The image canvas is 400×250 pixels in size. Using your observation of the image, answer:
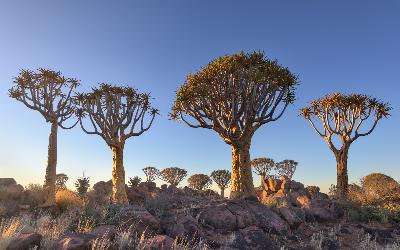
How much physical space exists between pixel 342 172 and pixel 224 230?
13607mm

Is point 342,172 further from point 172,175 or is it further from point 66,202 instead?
point 172,175

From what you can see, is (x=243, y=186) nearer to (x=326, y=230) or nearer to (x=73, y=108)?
(x=326, y=230)

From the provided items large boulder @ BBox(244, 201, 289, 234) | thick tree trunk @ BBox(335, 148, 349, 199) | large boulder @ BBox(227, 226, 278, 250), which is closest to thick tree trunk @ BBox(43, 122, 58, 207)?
large boulder @ BBox(244, 201, 289, 234)

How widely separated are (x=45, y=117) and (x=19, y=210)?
16.8 ft

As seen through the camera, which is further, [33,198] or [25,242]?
[33,198]

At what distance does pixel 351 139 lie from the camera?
77.5 ft

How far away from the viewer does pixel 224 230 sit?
12141mm

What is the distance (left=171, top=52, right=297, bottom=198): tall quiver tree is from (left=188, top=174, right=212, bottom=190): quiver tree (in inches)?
1289

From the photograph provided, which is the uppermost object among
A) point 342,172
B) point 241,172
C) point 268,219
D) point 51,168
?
point 342,172

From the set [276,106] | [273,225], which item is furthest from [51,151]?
[273,225]

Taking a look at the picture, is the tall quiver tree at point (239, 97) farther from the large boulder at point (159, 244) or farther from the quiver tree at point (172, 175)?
the quiver tree at point (172, 175)

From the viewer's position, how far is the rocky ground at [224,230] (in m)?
8.17

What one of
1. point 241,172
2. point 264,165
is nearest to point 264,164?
point 264,165

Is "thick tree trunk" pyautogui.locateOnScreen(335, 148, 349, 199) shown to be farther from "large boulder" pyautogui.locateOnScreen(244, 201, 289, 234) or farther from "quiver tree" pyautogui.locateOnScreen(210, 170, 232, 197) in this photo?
"quiver tree" pyautogui.locateOnScreen(210, 170, 232, 197)
